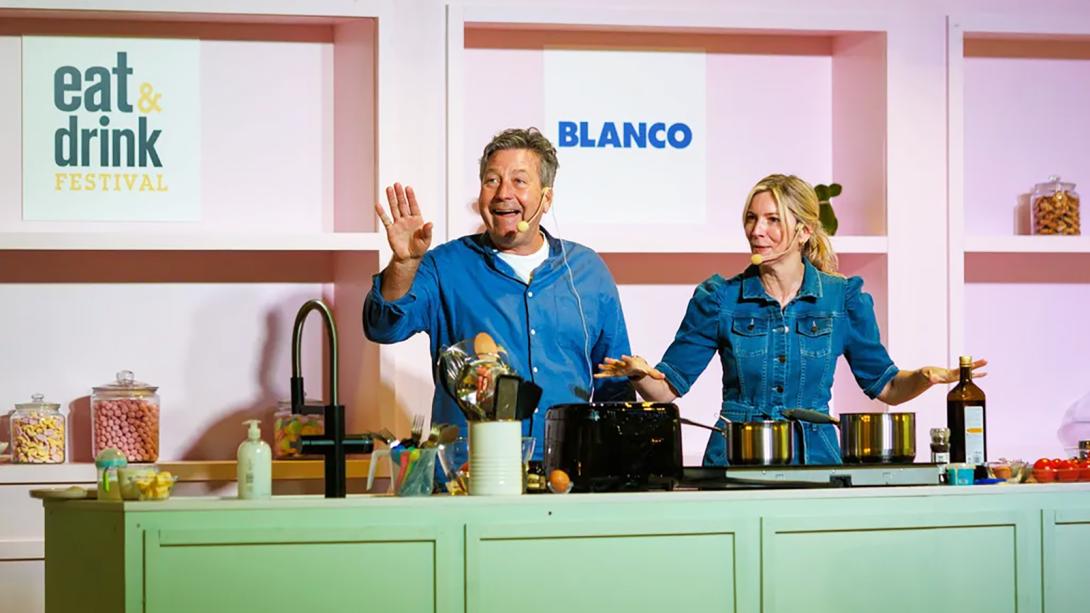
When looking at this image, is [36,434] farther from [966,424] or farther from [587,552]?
[966,424]

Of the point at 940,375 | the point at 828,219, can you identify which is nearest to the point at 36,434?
the point at 828,219

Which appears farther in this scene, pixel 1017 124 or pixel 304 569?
pixel 1017 124

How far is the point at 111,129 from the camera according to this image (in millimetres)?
4188

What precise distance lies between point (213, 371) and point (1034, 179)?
256 cm

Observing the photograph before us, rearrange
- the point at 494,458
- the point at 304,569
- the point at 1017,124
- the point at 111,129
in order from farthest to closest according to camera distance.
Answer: the point at 1017,124, the point at 111,129, the point at 494,458, the point at 304,569

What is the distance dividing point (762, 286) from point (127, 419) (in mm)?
1826

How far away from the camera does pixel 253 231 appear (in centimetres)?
421

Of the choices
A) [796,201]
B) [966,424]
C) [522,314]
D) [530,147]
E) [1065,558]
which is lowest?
[1065,558]

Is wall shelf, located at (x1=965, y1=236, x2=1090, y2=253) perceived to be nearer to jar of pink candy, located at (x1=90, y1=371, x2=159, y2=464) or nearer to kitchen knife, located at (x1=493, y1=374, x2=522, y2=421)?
kitchen knife, located at (x1=493, y1=374, x2=522, y2=421)

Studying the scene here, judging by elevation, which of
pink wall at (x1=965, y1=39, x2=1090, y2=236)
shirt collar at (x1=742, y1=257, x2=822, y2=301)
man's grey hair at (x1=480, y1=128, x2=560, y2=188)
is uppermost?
pink wall at (x1=965, y1=39, x2=1090, y2=236)

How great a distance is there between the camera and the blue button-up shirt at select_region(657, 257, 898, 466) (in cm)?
314

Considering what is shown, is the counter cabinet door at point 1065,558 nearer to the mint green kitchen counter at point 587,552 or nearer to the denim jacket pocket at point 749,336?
the mint green kitchen counter at point 587,552

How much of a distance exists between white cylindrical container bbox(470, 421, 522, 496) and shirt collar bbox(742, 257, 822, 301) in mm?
860

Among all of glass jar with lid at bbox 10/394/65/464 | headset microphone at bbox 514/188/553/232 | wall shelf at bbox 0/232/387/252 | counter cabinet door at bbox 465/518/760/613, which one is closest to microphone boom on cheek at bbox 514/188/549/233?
headset microphone at bbox 514/188/553/232
